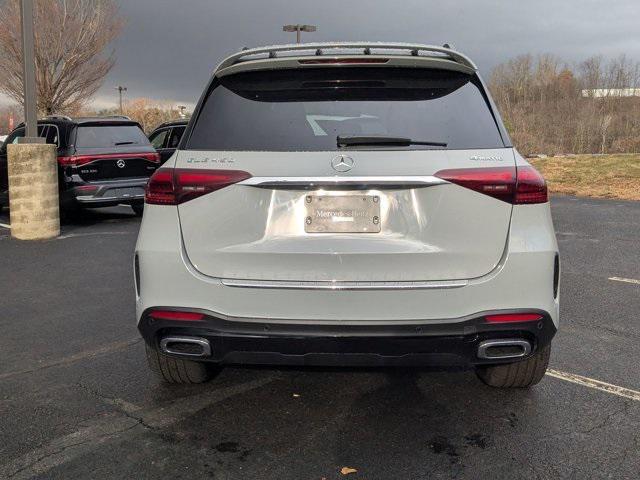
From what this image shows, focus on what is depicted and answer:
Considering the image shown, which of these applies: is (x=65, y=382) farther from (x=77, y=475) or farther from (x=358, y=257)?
(x=358, y=257)

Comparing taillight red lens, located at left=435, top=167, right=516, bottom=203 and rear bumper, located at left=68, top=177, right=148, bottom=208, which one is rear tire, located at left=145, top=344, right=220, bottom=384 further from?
rear bumper, located at left=68, top=177, right=148, bottom=208

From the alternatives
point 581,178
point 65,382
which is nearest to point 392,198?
point 65,382

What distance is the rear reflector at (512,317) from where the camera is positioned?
2.69 meters

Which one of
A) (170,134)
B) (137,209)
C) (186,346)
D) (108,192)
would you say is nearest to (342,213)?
(186,346)

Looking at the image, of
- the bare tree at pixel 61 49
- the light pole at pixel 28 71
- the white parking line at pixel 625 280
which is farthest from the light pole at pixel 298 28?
the white parking line at pixel 625 280

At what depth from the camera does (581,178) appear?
859 inches

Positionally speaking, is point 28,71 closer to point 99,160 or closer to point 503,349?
point 99,160

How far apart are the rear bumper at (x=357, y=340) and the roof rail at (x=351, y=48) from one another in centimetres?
127

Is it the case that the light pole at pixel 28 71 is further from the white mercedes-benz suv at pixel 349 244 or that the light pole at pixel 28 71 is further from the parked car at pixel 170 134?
the white mercedes-benz suv at pixel 349 244

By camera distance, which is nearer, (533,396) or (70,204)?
(533,396)

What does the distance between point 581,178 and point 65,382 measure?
21208 mm

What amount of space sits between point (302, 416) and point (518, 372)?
45.8 inches

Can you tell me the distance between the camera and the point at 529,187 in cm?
278

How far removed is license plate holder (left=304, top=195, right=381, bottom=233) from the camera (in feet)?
8.71
